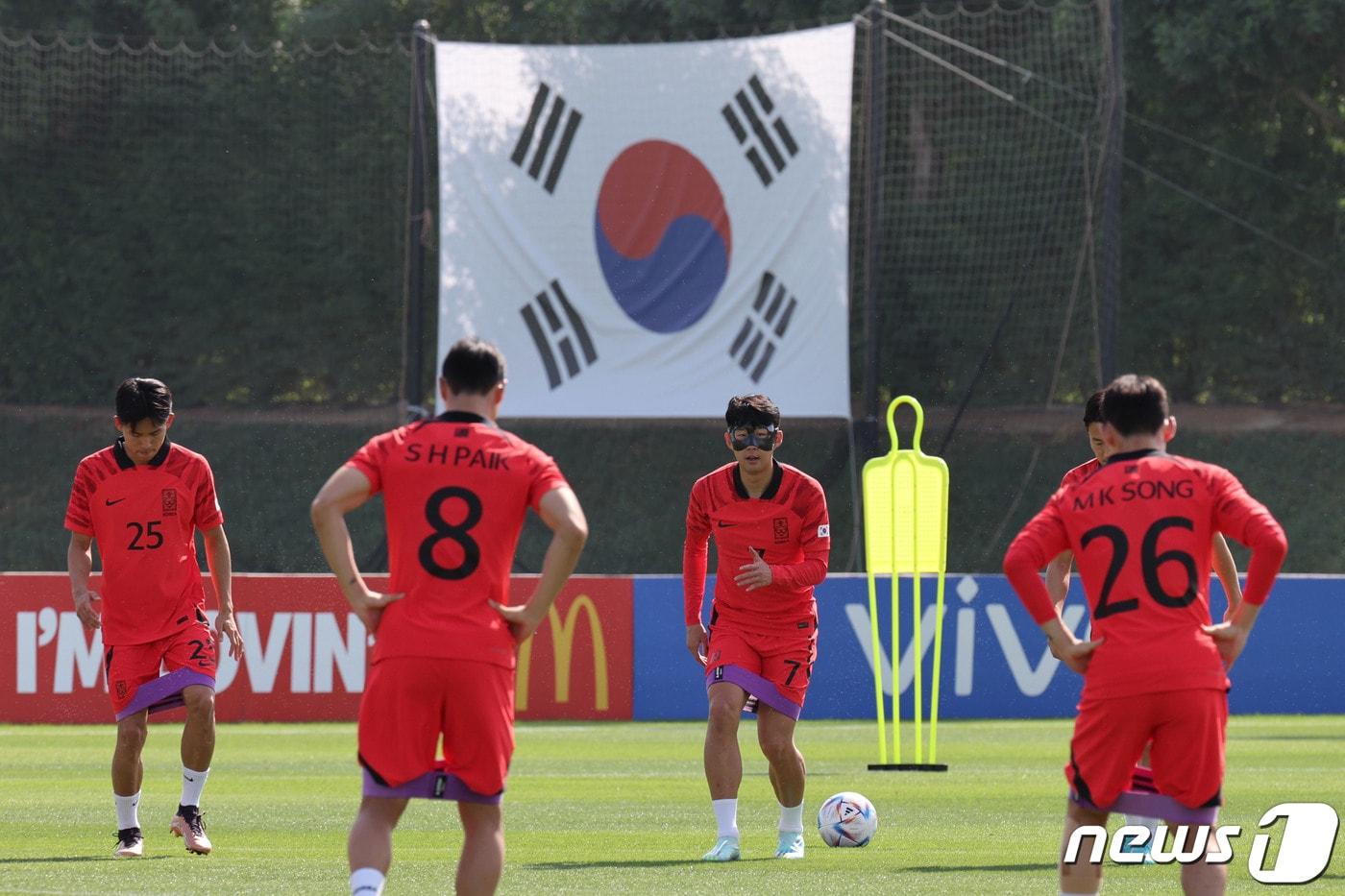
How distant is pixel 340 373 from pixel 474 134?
580 inches

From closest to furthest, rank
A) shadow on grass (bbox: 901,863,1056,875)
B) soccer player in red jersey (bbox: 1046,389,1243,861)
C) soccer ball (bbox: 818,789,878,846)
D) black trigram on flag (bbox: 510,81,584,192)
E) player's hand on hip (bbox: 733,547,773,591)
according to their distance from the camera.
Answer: soccer player in red jersey (bbox: 1046,389,1243,861) → shadow on grass (bbox: 901,863,1056,875) → player's hand on hip (bbox: 733,547,773,591) → soccer ball (bbox: 818,789,878,846) → black trigram on flag (bbox: 510,81,584,192)

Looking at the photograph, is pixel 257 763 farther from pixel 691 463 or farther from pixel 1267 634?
pixel 691 463

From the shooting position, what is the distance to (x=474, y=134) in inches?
1070

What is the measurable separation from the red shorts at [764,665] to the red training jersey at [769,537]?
0.21 feet

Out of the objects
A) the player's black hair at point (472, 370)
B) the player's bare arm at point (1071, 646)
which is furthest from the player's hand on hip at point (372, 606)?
the player's bare arm at point (1071, 646)

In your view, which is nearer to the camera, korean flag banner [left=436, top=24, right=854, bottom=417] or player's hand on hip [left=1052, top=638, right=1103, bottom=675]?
player's hand on hip [left=1052, top=638, right=1103, bottom=675]

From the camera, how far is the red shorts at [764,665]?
10.4 metres

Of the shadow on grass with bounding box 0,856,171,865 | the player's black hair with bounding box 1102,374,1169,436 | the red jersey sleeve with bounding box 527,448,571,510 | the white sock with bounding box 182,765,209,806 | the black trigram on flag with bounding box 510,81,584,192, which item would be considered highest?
the black trigram on flag with bounding box 510,81,584,192

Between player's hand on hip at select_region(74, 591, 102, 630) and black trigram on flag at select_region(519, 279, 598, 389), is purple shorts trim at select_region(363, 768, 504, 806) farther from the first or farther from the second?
black trigram on flag at select_region(519, 279, 598, 389)

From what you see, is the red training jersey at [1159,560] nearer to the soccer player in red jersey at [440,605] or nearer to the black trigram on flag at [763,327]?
the soccer player in red jersey at [440,605]

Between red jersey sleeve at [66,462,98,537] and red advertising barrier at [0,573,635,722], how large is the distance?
9311mm

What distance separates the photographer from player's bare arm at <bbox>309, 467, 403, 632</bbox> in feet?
21.9

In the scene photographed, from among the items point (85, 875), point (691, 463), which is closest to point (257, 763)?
point (85, 875)

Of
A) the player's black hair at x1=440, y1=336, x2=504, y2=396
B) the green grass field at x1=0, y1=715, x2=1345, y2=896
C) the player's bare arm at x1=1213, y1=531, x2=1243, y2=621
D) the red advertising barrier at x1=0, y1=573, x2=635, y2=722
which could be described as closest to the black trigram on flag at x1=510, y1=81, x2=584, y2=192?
the red advertising barrier at x1=0, y1=573, x2=635, y2=722
